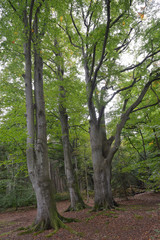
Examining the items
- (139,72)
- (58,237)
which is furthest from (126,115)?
(58,237)

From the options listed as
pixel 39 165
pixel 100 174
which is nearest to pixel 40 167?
pixel 39 165

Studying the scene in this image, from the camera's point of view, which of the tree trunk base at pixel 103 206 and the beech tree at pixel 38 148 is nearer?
the beech tree at pixel 38 148

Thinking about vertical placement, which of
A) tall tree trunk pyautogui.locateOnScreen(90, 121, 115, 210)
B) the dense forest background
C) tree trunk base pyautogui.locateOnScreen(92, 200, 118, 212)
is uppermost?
the dense forest background

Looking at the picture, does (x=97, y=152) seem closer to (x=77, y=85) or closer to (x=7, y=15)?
(x=77, y=85)

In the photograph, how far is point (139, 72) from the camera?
24.0 feet

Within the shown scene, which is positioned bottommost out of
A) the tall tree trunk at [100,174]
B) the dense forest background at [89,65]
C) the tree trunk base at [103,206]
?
the tree trunk base at [103,206]

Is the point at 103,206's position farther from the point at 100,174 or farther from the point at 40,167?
the point at 40,167

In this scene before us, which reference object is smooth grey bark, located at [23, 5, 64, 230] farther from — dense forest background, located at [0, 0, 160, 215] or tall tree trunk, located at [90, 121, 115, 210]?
tall tree trunk, located at [90, 121, 115, 210]

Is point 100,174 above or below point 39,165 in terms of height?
below

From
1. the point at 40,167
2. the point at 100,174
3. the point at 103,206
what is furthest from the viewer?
the point at 100,174

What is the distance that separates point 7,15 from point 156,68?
6513 mm

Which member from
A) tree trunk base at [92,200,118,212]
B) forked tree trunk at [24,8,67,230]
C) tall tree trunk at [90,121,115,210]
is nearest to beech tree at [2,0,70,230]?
forked tree trunk at [24,8,67,230]

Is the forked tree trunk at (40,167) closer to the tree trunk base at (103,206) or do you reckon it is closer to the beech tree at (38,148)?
the beech tree at (38,148)

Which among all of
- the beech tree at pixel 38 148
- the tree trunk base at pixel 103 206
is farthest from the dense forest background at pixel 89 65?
the tree trunk base at pixel 103 206
